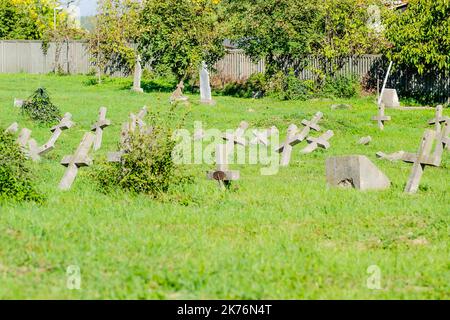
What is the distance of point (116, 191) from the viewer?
1228 centimetres

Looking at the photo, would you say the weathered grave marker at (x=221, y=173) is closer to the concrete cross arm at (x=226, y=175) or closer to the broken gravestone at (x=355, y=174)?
the concrete cross arm at (x=226, y=175)

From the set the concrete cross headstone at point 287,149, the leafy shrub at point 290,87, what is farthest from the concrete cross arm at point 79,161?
the leafy shrub at point 290,87

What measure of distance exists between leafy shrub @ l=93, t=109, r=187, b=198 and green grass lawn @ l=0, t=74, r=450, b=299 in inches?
10.3

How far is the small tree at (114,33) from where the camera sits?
4454 centimetres

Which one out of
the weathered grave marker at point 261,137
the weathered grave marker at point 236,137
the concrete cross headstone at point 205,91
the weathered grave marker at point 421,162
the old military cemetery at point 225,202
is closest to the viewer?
the old military cemetery at point 225,202

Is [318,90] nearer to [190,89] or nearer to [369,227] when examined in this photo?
[190,89]

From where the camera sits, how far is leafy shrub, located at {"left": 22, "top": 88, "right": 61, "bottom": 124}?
2358cm

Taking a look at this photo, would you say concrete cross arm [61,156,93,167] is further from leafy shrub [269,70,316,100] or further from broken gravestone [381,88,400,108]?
leafy shrub [269,70,316,100]

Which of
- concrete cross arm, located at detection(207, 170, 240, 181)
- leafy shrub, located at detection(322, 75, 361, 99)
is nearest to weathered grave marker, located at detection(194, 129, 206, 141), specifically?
concrete cross arm, located at detection(207, 170, 240, 181)

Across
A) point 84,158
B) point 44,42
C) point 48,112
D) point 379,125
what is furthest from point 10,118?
point 44,42

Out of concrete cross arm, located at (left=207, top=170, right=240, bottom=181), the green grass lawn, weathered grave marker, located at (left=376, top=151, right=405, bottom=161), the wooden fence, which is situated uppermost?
the wooden fence

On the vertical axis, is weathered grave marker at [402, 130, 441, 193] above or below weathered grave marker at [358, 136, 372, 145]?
above

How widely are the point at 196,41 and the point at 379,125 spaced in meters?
14.7

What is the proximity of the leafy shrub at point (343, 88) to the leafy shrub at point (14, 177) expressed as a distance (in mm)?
23367
